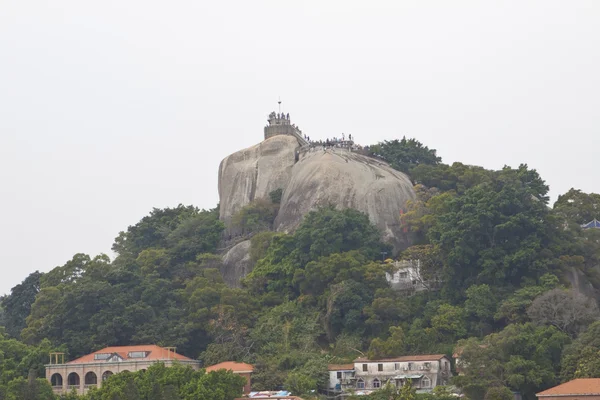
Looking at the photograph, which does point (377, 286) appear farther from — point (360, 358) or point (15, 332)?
point (15, 332)

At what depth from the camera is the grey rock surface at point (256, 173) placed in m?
75.1

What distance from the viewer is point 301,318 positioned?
61.3 meters

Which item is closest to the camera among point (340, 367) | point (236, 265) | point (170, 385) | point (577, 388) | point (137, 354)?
point (577, 388)

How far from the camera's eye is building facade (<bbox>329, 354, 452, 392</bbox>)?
183ft

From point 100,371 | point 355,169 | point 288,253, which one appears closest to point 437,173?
point 355,169

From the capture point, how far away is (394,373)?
56125mm

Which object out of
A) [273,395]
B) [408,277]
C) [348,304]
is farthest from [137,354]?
[408,277]

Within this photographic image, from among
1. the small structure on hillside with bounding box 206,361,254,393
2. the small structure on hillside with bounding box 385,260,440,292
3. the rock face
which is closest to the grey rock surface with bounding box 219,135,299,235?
the rock face

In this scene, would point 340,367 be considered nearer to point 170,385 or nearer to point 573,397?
point 170,385

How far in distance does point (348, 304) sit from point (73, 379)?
47.9 ft

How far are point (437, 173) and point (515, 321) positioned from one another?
17.9 metres

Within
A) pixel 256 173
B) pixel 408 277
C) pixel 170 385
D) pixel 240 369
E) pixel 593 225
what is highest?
pixel 256 173

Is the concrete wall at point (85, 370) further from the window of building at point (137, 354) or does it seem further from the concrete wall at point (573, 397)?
the concrete wall at point (573, 397)

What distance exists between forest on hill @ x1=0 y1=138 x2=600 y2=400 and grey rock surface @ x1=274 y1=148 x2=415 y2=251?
112cm
